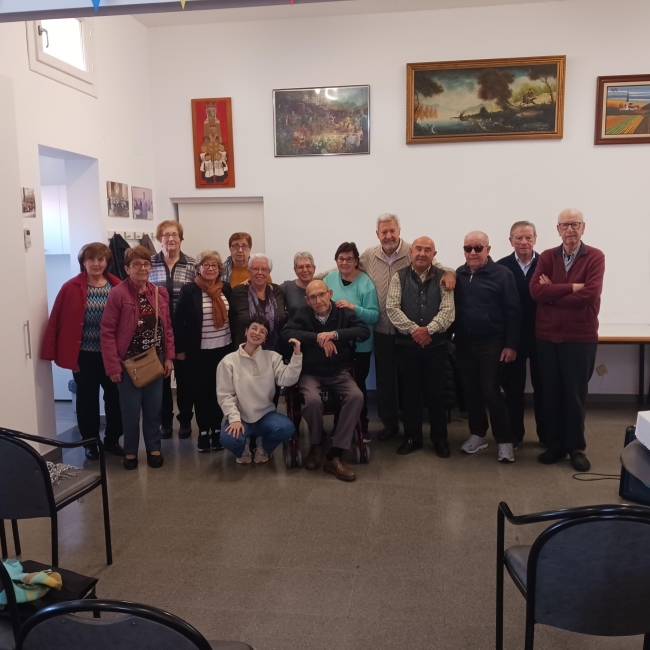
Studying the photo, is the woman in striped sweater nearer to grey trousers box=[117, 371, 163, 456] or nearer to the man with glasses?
the man with glasses

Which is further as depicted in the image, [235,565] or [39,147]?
[39,147]

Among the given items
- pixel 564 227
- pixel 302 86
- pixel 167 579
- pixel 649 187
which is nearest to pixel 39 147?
pixel 302 86

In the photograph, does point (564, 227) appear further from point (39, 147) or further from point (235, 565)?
point (39, 147)

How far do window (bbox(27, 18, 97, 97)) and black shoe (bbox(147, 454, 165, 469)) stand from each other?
8.61ft

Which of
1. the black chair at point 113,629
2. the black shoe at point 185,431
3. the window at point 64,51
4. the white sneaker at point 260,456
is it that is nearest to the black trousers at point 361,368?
the white sneaker at point 260,456

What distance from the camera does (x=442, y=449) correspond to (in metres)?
4.02

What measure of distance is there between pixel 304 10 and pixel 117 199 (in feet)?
7.52

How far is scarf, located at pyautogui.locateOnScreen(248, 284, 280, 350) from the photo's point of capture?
4082 millimetres

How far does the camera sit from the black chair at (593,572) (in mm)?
1389

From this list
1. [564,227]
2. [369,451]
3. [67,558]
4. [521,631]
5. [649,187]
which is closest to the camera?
[521,631]

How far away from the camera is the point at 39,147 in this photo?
4.02m

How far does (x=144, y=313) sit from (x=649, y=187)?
4.29 metres

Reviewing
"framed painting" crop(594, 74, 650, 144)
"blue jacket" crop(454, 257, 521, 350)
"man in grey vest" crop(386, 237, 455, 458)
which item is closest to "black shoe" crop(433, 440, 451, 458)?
"man in grey vest" crop(386, 237, 455, 458)

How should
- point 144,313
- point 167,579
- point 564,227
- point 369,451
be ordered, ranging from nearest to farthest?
point 167,579, point 564,227, point 144,313, point 369,451
